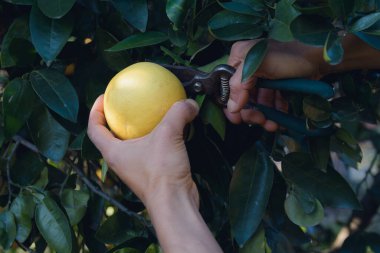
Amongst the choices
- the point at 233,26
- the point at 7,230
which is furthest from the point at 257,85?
the point at 7,230

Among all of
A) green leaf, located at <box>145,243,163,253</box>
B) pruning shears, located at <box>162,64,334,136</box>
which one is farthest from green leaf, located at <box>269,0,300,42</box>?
green leaf, located at <box>145,243,163,253</box>

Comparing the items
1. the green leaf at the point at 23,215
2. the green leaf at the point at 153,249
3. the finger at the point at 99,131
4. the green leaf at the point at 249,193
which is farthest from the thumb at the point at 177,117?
the green leaf at the point at 23,215

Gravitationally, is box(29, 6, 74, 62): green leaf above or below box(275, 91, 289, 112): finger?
above

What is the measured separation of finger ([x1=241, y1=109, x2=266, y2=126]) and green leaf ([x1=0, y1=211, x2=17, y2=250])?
520 mm

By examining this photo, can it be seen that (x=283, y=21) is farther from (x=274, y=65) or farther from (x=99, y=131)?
(x=99, y=131)

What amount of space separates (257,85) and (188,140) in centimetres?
17

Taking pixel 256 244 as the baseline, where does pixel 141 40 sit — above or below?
above

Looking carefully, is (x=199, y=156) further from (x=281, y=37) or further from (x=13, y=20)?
(x=13, y=20)

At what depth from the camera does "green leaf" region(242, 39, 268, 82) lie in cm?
98

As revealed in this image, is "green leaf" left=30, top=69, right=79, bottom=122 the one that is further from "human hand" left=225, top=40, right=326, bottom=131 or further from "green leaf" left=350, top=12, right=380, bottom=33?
"green leaf" left=350, top=12, right=380, bottom=33

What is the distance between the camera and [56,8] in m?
1.14

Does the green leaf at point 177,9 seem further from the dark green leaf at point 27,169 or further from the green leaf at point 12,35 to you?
the dark green leaf at point 27,169

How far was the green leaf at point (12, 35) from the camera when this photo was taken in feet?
4.15

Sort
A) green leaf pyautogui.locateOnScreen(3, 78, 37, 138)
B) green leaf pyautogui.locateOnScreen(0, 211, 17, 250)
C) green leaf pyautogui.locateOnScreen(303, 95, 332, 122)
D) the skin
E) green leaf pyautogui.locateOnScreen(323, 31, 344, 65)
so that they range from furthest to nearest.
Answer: green leaf pyautogui.locateOnScreen(0, 211, 17, 250) < green leaf pyautogui.locateOnScreen(3, 78, 37, 138) < green leaf pyautogui.locateOnScreen(303, 95, 332, 122) < the skin < green leaf pyautogui.locateOnScreen(323, 31, 344, 65)
